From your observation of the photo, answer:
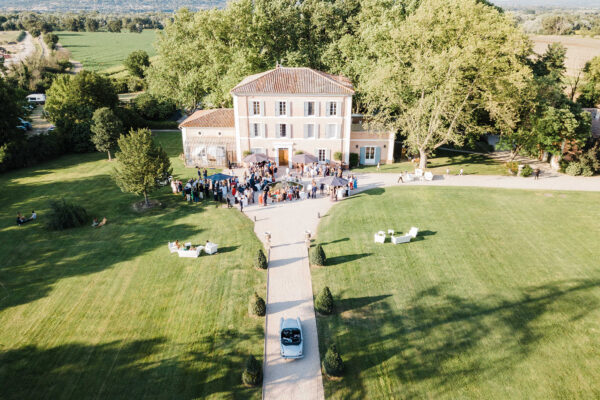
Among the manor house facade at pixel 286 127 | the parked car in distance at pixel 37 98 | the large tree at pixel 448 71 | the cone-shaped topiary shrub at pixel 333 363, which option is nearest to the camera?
the cone-shaped topiary shrub at pixel 333 363

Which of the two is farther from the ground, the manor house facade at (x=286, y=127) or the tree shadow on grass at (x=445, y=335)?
the manor house facade at (x=286, y=127)

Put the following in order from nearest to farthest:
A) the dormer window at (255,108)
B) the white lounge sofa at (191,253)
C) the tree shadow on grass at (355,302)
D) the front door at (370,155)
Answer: the tree shadow on grass at (355,302)
the white lounge sofa at (191,253)
the dormer window at (255,108)
the front door at (370,155)

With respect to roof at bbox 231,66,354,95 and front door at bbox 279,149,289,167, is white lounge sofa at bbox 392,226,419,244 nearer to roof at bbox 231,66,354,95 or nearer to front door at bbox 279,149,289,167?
roof at bbox 231,66,354,95

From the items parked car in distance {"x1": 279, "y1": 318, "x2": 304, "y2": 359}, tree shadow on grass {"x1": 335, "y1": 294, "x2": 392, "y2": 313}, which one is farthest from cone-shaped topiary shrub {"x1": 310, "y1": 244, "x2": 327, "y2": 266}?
parked car in distance {"x1": 279, "y1": 318, "x2": 304, "y2": 359}

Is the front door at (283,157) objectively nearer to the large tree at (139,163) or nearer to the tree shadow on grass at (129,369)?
the large tree at (139,163)

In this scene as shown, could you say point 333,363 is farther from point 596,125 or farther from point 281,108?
point 596,125

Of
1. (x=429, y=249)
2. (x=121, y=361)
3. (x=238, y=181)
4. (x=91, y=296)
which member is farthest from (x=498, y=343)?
(x=238, y=181)

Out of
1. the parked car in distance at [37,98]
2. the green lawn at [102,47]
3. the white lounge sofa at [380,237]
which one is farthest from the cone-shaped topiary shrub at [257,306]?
the green lawn at [102,47]

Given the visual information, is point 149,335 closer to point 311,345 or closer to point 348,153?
point 311,345
